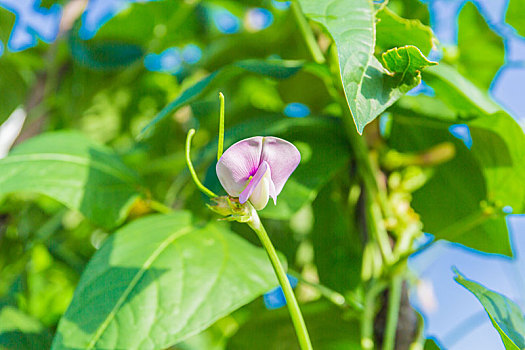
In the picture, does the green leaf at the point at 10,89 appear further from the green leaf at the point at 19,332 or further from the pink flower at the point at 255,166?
the pink flower at the point at 255,166

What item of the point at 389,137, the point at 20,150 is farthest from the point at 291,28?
the point at 20,150

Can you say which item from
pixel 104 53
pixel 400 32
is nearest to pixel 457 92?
pixel 400 32

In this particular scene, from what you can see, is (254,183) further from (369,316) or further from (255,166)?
(369,316)

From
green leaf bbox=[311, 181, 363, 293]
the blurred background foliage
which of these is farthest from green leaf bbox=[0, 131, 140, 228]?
green leaf bbox=[311, 181, 363, 293]

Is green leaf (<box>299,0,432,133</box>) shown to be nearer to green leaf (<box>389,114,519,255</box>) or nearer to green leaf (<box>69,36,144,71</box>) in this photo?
green leaf (<box>389,114,519,255</box>)

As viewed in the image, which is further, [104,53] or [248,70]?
[104,53]

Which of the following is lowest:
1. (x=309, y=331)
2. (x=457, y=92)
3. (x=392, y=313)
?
(x=309, y=331)

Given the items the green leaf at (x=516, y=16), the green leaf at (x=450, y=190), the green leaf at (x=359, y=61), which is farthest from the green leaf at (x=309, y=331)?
the green leaf at (x=516, y=16)
